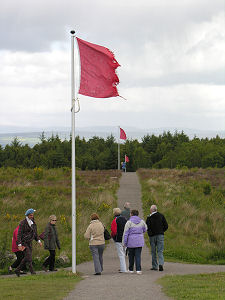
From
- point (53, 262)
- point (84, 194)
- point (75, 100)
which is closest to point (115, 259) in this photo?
point (53, 262)

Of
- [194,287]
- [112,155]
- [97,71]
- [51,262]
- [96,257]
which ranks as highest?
[112,155]

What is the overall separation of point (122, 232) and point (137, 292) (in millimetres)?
4084

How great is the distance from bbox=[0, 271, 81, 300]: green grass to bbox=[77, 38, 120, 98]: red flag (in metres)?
4.67

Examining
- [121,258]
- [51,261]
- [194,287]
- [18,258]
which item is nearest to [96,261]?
[121,258]

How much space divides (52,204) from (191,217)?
8.37 metres

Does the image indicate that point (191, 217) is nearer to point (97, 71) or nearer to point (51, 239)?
point (51, 239)

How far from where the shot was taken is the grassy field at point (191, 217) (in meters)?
18.1

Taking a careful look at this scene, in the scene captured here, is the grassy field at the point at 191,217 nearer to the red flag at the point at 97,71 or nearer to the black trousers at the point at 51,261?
the black trousers at the point at 51,261

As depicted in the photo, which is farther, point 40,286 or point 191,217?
point 191,217

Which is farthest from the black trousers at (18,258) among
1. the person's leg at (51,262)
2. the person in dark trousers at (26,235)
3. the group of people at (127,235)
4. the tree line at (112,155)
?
the tree line at (112,155)

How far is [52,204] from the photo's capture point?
29.1 metres

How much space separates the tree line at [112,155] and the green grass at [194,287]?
222ft

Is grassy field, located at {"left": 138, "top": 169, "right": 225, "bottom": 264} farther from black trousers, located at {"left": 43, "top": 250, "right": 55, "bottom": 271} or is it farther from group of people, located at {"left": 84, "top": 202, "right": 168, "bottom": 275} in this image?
black trousers, located at {"left": 43, "top": 250, "right": 55, "bottom": 271}

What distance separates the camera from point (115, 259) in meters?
16.6
